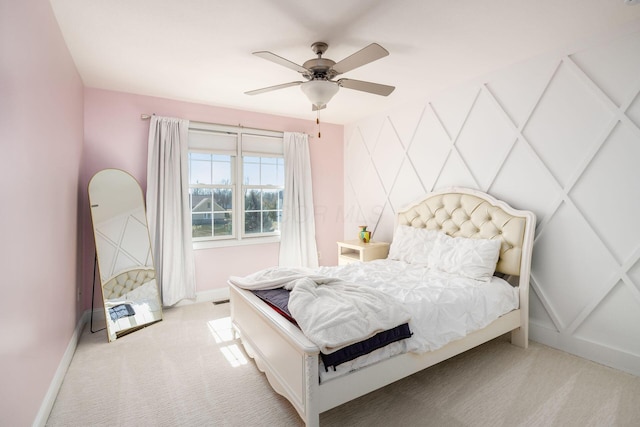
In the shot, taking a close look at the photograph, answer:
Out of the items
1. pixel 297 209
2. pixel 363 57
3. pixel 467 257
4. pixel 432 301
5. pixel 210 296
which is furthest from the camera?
pixel 297 209

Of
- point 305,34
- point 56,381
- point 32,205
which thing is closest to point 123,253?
point 56,381

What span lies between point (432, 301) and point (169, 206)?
3.06m

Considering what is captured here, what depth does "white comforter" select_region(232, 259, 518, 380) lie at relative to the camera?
184 centimetres

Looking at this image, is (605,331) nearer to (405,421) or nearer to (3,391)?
(405,421)

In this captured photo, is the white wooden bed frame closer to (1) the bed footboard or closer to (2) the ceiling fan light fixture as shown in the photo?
(1) the bed footboard

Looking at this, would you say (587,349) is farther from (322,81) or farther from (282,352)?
(322,81)

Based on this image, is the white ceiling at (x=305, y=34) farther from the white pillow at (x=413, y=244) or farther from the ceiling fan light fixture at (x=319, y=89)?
the white pillow at (x=413, y=244)

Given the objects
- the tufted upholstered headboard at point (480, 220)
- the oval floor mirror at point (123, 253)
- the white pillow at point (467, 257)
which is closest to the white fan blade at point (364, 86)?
the tufted upholstered headboard at point (480, 220)

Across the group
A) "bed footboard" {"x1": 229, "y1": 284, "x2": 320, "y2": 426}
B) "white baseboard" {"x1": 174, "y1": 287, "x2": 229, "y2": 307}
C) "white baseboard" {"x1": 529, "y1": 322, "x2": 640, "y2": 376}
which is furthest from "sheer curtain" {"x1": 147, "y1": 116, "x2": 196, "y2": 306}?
"white baseboard" {"x1": 529, "y1": 322, "x2": 640, "y2": 376}

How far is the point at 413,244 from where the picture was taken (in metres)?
3.35

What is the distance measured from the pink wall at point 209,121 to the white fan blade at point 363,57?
2358mm

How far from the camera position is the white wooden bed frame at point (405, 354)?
1573 mm

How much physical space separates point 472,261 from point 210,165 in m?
3.23

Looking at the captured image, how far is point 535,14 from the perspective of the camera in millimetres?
2035
